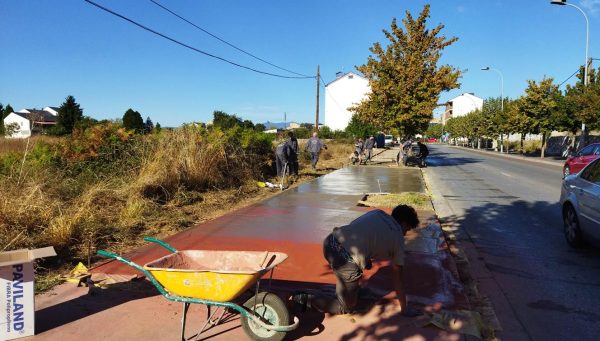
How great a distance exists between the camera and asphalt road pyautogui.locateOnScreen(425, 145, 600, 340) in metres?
4.22

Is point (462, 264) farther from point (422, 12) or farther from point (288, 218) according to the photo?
point (422, 12)

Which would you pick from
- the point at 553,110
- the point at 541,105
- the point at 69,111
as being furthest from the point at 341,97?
the point at 553,110

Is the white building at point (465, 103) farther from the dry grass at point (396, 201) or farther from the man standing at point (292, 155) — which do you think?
the dry grass at point (396, 201)

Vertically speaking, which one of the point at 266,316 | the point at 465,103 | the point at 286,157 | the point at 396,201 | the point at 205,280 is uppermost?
the point at 465,103

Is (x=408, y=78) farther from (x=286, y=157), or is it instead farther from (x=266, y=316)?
(x=266, y=316)

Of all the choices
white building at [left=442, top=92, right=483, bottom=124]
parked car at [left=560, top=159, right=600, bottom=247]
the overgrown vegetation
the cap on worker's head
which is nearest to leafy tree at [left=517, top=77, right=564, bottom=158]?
the overgrown vegetation

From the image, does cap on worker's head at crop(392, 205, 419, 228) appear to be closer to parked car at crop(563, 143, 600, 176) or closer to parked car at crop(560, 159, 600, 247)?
parked car at crop(560, 159, 600, 247)

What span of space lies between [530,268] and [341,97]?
7893 centimetres

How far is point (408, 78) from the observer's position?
22.4m

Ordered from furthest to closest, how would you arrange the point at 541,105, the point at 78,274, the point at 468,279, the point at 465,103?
1. the point at 465,103
2. the point at 541,105
3. the point at 468,279
4. the point at 78,274

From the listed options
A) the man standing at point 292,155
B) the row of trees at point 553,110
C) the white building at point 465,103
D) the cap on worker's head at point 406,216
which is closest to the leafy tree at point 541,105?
the row of trees at point 553,110

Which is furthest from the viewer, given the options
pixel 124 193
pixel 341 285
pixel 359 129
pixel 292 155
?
pixel 359 129

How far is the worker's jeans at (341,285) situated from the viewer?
12.8 ft

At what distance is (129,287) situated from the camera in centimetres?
491
